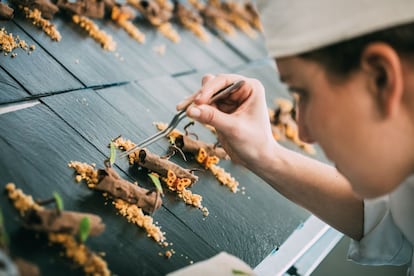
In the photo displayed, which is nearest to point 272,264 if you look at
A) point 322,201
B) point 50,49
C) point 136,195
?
point 322,201

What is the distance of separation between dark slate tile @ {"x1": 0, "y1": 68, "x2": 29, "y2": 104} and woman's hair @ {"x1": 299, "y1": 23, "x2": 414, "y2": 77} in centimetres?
98

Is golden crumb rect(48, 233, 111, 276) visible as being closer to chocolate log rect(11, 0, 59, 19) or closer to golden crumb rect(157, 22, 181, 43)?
chocolate log rect(11, 0, 59, 19)

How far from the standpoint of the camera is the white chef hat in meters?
0.92

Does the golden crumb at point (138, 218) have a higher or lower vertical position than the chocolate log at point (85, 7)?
lower

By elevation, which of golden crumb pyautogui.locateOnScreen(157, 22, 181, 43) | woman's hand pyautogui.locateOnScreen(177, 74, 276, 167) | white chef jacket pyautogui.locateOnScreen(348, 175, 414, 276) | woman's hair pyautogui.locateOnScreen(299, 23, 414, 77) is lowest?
white chef jacket pyautogui.locateOnScreen(348, 175, 414, 276)

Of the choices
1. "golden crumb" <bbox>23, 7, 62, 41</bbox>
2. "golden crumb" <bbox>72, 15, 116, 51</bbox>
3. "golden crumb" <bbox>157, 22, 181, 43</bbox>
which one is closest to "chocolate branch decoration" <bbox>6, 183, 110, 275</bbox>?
"golden crumb" <bbox>23, 7, 62, 41</bbox>

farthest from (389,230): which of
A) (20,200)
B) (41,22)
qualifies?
(41,22)

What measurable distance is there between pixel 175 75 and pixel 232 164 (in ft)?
2.46

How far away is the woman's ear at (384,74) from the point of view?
0.92 metres

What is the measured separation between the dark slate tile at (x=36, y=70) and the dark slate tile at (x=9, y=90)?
22mm

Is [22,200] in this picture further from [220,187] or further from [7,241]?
[220,187]

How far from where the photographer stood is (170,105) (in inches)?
88.0

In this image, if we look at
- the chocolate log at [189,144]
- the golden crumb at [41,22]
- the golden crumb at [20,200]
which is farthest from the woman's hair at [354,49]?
the golden crumb at [41,22]

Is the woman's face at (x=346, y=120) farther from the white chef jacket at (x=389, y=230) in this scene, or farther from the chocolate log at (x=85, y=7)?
the chocolate log at (x=85, y=7)
